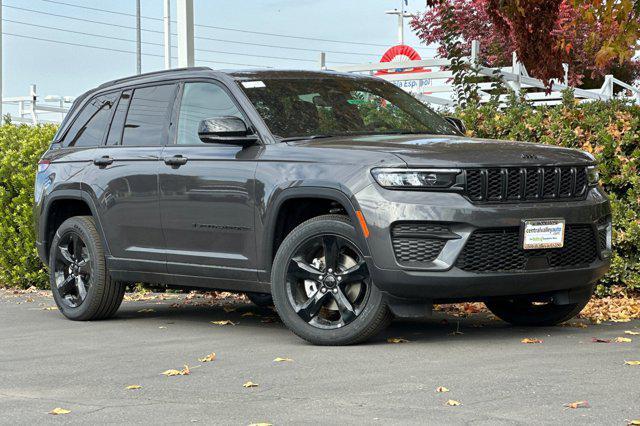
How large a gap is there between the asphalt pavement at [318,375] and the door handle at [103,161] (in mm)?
1301

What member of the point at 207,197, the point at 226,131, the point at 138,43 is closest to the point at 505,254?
the point at 226,131

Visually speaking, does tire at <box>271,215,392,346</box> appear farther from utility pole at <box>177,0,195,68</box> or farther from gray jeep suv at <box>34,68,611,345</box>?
utility pole at <box>177,0,195,68</box>

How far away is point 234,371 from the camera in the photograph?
7.45m

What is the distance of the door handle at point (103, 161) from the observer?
10047 millimetres

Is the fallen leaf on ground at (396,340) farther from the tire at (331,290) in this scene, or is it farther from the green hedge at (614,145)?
the green hedge at (614,145)

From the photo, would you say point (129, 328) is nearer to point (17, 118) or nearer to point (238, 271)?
point (238, 271)

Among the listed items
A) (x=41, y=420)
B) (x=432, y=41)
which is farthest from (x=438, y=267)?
(x=432, y=41)

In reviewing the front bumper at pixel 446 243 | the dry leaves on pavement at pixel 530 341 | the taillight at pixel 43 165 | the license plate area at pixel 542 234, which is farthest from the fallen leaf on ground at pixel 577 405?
the taillight at pixel 43 165

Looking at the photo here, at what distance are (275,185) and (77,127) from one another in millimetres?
3131

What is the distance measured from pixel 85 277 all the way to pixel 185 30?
450 centimetres

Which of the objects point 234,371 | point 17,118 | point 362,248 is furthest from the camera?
point 17,118

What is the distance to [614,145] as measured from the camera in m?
10.3

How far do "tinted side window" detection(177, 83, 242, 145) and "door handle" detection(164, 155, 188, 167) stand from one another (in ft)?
0.50

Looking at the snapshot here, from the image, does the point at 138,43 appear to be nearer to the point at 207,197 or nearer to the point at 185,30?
the point at 185,30
